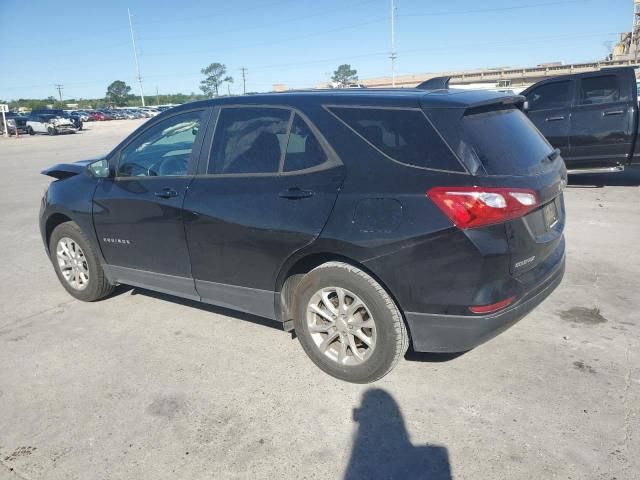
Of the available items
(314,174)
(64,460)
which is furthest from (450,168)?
(64,460)

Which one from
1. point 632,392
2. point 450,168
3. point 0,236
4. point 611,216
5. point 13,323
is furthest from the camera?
point 0,236

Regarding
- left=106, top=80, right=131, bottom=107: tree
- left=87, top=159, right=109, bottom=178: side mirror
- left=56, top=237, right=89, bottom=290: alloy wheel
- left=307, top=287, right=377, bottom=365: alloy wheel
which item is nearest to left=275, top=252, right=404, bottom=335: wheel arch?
left=307, top=287, right=377, bottom=365: alloy wheel

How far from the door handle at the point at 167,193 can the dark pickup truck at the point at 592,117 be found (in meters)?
7.54

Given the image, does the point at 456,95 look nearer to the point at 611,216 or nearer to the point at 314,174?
the point at 314,174

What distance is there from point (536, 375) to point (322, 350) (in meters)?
1.35

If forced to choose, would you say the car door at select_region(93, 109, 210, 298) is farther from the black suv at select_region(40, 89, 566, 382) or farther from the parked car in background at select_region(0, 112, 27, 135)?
the parked car in background at select_region(0, 112, 27, 135)

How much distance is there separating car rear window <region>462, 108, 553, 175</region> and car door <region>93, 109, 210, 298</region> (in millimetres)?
1958

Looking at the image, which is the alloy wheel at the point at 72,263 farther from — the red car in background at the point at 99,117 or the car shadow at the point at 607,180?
the red car in background at the point at 99,117

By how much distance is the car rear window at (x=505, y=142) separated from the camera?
285 cm

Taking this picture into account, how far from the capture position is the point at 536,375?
10.5ft

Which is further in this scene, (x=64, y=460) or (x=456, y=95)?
(x=456, y=95)

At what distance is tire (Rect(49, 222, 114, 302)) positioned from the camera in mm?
4613

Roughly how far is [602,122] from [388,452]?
8.12 meters

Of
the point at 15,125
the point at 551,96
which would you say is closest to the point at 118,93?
the point at 15,125
